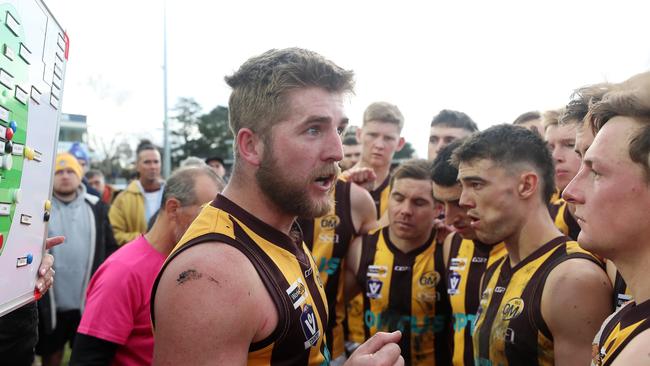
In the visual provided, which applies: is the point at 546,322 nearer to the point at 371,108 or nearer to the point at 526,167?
the point at 526,167

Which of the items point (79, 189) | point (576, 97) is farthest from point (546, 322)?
point (79, 189)

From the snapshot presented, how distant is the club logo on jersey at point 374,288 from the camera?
414 centimetres

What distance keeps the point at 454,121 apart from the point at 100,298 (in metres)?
4.19

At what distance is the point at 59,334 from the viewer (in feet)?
19.1

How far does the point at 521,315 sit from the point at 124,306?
2.04m

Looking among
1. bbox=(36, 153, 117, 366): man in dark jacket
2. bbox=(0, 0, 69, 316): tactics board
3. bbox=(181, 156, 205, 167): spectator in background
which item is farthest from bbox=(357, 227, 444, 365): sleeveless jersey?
bbox=(36, 153, 117, 366): man in dark jacket

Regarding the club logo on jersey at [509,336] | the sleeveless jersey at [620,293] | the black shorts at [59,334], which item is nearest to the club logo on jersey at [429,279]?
the club logo on jersey at [509,336]

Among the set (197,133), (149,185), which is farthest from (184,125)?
(149,185)

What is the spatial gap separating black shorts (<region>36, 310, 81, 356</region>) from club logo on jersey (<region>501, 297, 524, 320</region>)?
15.9ft

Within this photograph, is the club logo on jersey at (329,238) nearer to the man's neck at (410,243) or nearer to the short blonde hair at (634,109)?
the man's neck at (410,243)

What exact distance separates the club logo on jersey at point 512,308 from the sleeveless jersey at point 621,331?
80 centimetres

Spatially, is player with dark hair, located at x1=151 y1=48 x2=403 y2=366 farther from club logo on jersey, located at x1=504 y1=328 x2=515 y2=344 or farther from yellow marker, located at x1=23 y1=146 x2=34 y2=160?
club logo on jersey, located at x1=504 y1=328 x2=515 y2=344

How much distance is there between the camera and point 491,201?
315cm

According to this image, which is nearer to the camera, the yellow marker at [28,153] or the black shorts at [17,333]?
the yellow marker at [28,153]
